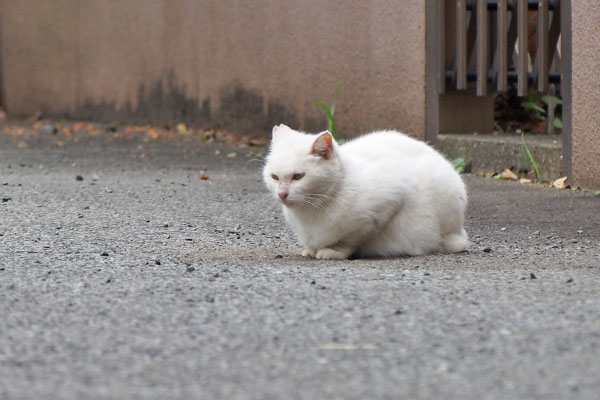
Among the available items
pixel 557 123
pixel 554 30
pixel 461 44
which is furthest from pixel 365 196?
pixel 557 123

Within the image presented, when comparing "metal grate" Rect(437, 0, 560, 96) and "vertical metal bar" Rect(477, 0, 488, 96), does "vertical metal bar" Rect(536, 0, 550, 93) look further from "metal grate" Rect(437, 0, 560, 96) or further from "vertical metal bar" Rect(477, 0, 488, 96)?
"vertical metal bar" Rect(477, 0, 488, 96)

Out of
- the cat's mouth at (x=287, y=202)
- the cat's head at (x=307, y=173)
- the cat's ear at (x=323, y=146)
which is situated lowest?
the cat's mouth at (x=287, y=202)

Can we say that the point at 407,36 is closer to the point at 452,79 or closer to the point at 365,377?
the point at 452,79

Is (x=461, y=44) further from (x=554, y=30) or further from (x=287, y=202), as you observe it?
(x=287, y=202)

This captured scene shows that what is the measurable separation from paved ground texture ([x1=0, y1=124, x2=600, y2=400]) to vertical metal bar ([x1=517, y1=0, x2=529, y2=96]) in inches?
59.3

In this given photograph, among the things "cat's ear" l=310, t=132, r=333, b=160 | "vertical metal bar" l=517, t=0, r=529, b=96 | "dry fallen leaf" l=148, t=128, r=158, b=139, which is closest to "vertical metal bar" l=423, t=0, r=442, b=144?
"vertical metal bar" l=517, t=0, r=529, b=96

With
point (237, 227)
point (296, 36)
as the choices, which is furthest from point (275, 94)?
point (237, 227)

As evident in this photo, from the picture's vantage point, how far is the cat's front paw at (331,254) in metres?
3.84

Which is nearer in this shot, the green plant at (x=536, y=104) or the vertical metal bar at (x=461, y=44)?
the vertical metal bar at (x=461, y=44)

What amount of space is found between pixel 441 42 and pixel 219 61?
335 cm

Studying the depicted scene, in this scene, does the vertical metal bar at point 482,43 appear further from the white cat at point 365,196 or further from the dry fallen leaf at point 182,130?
the dry fallen leaf at point 182,130

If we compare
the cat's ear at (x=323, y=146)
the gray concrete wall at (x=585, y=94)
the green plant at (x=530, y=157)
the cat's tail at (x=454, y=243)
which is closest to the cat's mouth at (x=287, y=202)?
the cat's ear at (x=323, y=146)

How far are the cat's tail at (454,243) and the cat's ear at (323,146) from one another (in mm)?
638

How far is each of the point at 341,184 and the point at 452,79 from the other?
11.8 ft
